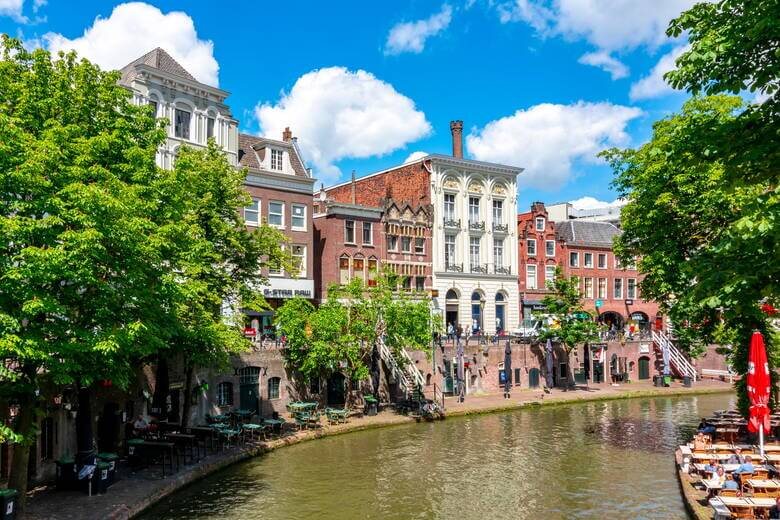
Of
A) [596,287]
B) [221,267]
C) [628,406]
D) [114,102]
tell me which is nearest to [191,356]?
[221,267]

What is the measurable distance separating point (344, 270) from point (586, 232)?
31.6m

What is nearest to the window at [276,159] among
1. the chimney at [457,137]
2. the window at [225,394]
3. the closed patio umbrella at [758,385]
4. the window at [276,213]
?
the window at [276,213]

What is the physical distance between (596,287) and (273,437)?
1852 inches

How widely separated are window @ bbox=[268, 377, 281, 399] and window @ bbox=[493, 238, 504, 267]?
27952 mm

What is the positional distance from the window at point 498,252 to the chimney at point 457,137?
8412 millimetres

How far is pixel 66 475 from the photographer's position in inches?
806

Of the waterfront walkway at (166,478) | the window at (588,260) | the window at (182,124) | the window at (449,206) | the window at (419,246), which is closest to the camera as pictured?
the waterfront walkway at (166,478)

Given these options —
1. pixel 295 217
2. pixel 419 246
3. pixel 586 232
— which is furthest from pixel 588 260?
pixel 295 217

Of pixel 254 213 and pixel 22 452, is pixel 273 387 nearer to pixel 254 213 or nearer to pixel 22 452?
pixel 254 213

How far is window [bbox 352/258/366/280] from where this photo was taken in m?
50.0

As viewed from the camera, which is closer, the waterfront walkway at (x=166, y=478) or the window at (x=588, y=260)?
the waterfront walkway at (x=166, y=478)

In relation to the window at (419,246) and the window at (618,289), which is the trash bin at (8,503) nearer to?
the window at (419,246)

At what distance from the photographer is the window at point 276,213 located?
44.7 meters

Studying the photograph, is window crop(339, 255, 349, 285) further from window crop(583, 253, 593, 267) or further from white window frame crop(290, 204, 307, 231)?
window crop(583, 253, 593, 267)
